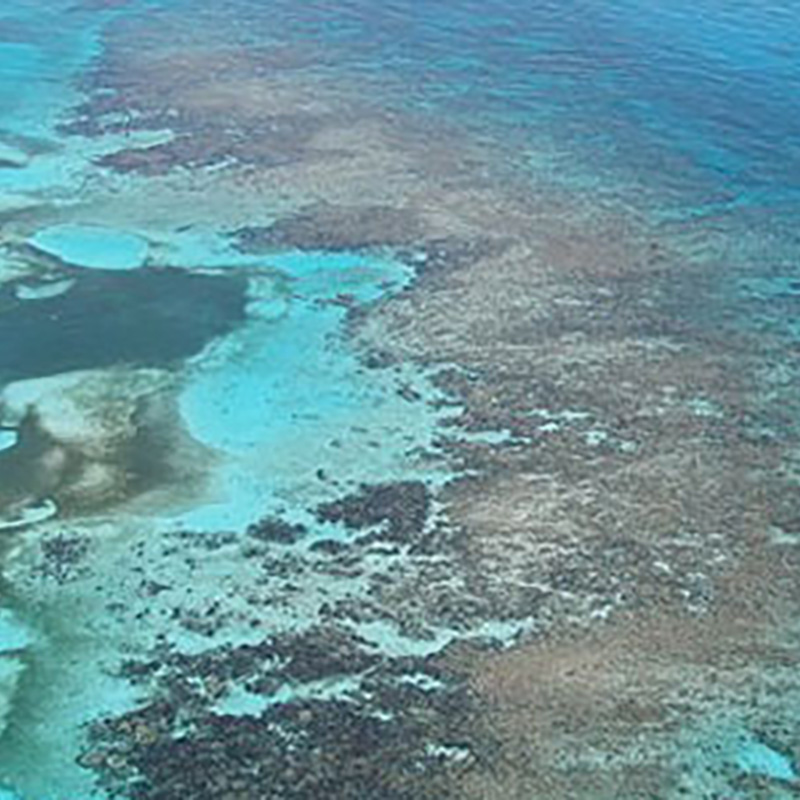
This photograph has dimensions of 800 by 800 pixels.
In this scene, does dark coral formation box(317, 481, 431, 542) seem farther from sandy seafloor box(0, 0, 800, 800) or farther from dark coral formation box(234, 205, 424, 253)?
dark coral formation box(234, 205, 424, 253)

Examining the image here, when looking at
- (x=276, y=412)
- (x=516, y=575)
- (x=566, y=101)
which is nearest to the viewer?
(x=516, y=575)

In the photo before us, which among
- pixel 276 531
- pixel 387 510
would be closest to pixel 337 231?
pixel 387 510

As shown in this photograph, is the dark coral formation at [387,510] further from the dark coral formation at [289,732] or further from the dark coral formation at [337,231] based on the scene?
the dark coral formation at [337,231]

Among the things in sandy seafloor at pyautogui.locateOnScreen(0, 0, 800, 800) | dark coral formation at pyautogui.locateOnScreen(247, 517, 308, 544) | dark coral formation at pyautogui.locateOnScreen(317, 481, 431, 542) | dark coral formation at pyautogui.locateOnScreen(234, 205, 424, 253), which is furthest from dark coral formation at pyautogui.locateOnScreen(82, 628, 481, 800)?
dark coral formation at pyautogui.locateOnScreen(234, 205, 424, 253)

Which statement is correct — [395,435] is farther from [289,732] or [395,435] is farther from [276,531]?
[289,732]

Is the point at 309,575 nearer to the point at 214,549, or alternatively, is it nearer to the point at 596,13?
the point at 214,549

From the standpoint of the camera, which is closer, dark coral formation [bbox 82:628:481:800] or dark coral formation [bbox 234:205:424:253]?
dark coral formation [bbox 82:628:481:800]

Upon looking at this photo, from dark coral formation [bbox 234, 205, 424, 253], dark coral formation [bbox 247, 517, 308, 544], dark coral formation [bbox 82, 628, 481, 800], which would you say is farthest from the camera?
dark coral formation [bbox 234, 205, 424, 253]

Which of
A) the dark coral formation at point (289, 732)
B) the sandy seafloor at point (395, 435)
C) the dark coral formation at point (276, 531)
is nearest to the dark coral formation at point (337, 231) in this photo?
the sandy seafloor at point (395, 435)

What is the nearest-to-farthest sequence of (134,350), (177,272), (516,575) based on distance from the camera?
(516,575) → (134,350) → (177,272)

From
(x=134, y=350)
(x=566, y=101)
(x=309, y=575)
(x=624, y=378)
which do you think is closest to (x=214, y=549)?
→ (x=309, y=575)
